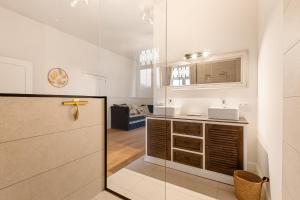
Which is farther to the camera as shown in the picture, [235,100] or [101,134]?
[235,100]

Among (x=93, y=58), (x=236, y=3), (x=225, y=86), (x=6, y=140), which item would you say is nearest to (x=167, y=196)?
(x=6, y=140)

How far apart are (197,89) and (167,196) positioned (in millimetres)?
1664

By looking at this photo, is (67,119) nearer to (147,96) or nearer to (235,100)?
(147,96)

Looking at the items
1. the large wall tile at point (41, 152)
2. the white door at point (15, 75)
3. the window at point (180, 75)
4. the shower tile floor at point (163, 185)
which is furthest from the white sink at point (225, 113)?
the white door at point (15, 75)

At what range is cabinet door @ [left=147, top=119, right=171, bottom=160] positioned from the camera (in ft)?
7.28

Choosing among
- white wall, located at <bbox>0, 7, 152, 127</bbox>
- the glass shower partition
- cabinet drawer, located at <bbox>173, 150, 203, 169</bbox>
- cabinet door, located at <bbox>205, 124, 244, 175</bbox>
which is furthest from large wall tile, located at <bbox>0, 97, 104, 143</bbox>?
cabinet door, located at <bbox>205, 124, 244, 175</bbox>

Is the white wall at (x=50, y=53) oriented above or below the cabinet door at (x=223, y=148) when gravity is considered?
above

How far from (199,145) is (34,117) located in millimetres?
1896

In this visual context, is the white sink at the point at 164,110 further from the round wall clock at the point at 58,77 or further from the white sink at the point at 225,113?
the round wall clock at the point at 58,77

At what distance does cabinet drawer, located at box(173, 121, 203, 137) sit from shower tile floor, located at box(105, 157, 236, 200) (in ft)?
1.96

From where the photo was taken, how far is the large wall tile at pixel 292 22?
62 centimetres

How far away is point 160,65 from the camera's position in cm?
238

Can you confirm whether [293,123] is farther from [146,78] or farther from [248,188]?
[146,78]

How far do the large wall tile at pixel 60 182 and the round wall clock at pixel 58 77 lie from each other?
3.05 feet
